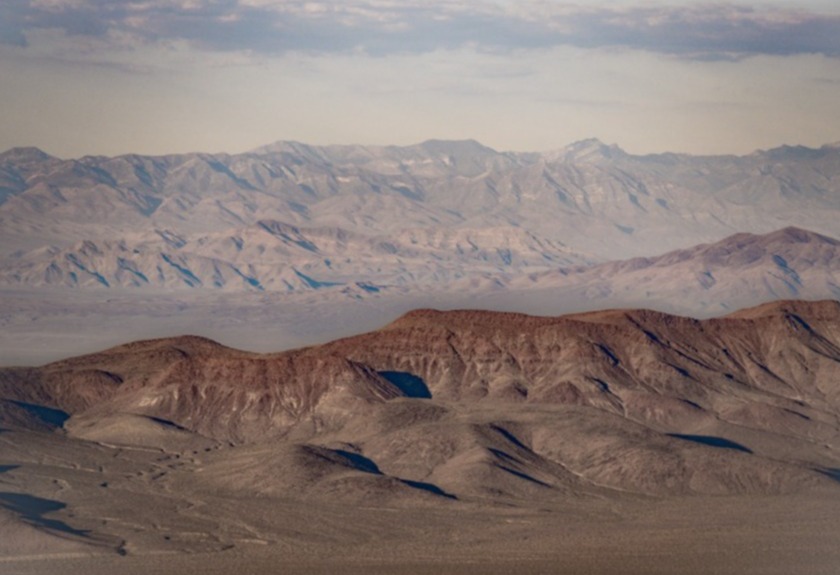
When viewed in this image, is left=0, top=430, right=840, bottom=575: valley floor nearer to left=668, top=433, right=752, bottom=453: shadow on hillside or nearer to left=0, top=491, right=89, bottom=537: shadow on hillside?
left=0, top=491, right=89, bottom=537: shadow on hillside

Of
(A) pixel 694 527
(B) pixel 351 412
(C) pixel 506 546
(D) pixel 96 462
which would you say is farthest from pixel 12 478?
(A) pixel 694 527

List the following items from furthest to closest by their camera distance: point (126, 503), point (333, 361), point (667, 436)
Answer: point (333, 361) → point (667, 436) → point (126, 503)

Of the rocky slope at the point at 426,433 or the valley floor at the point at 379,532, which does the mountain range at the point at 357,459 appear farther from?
the valley floor at the point at 379,532

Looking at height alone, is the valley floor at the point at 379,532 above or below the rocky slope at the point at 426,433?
above

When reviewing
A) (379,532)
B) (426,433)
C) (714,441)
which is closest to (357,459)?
(426,433)

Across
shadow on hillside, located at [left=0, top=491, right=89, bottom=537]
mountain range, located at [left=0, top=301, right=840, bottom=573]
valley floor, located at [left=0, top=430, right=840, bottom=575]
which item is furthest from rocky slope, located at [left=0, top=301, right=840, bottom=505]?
shadow on hillside, located at [left=0, top=491, right=89, bottom=537]

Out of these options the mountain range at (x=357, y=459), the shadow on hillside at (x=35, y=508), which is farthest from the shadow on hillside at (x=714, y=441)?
the shadow on hillside at (x=35, y=508)

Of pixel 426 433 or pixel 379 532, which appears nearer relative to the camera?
pixel 379 532

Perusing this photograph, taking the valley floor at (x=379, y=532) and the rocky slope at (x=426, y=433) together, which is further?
the rocky slope at (x=426, y=433)

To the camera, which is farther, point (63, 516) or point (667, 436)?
point (667, 436)

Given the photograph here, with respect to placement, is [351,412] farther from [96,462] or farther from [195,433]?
[96,462]

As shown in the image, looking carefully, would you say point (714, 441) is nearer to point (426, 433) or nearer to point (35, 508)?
point (426, 433)
